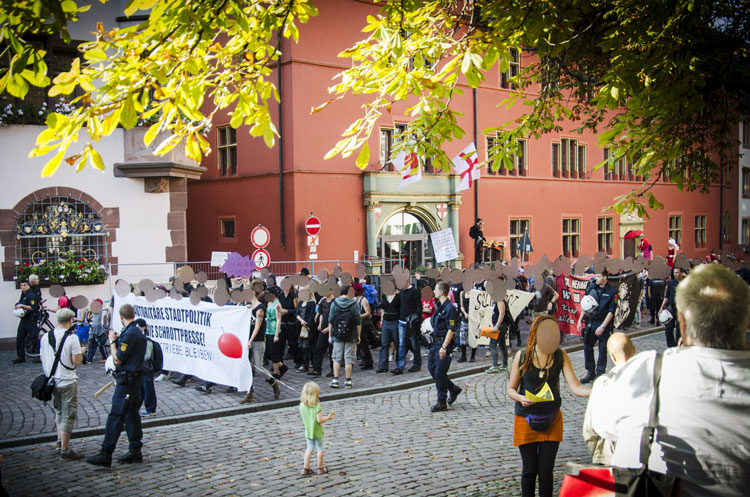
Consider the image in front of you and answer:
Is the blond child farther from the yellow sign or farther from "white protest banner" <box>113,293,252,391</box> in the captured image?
"white protest banner" <box>113,293,252,391</box>

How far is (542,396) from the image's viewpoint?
17.0 feet

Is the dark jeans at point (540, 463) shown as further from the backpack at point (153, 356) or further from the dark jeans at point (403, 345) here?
the dark jeans at point (403, 345)

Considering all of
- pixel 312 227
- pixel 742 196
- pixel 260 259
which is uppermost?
pixel 742 196

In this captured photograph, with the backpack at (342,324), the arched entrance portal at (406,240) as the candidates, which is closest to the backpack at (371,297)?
the backpack at (342,324)

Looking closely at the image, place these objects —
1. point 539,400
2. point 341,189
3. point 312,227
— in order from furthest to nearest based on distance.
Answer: point 341,189
point 312,227
point 539,400

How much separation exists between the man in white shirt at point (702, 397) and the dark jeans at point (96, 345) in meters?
12.9

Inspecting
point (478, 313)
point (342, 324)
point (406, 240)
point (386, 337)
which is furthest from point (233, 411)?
point (406, 240)

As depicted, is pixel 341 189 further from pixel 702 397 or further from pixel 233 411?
pixel 702 397

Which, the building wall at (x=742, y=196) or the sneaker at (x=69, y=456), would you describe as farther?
the building wall at (x=742, y=196)

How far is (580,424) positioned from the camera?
343 inches

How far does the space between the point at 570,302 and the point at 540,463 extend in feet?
32.8

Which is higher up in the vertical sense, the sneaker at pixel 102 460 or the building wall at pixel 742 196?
the building wall at pixel 742 196

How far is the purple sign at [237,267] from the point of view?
16.1m

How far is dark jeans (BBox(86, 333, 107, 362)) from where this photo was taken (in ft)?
44.5
